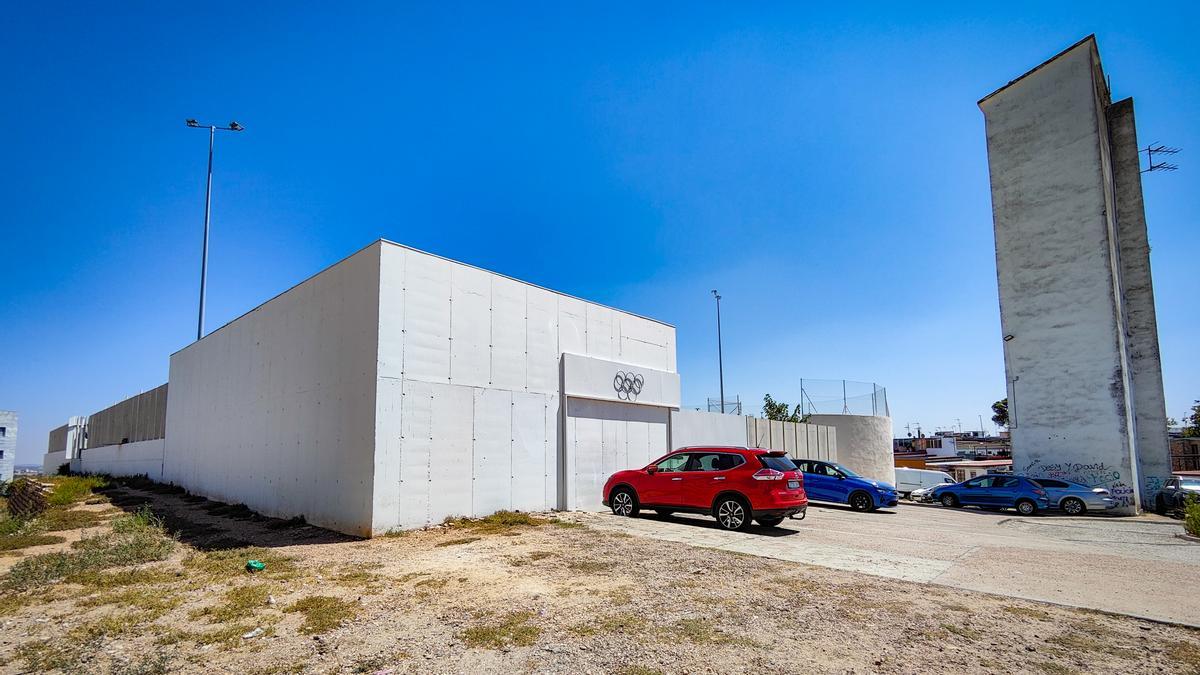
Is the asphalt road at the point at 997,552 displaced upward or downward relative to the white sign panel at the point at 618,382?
downward

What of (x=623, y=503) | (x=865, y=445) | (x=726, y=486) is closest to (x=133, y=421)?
(x=623, y=503)

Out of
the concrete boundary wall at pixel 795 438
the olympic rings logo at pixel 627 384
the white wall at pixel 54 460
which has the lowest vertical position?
the white wall at pixel 54 460

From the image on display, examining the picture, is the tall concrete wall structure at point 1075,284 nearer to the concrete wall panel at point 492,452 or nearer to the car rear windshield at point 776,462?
the car rear windshield at point 776,462

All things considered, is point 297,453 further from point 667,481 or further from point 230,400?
point 667,481

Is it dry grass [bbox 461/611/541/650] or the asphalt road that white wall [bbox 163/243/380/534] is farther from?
dry grass [bbox 461/611/541/650]

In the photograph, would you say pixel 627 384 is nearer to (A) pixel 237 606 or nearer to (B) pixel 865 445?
(A) pixel 237 606

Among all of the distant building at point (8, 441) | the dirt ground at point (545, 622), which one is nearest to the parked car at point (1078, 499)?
the dirt ground at point (545, 622)

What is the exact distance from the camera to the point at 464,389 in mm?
12781

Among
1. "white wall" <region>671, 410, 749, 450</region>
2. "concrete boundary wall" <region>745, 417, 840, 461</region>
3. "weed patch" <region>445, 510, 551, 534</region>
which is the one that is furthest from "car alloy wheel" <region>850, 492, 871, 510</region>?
"weed patch" <region>445, 510, 551, 534</region>

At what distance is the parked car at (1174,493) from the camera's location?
22344mm

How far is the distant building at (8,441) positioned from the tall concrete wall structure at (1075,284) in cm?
6835

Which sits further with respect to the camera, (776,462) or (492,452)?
(492,452)

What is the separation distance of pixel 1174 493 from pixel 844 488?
1541 cm

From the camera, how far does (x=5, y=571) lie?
28.0ft
